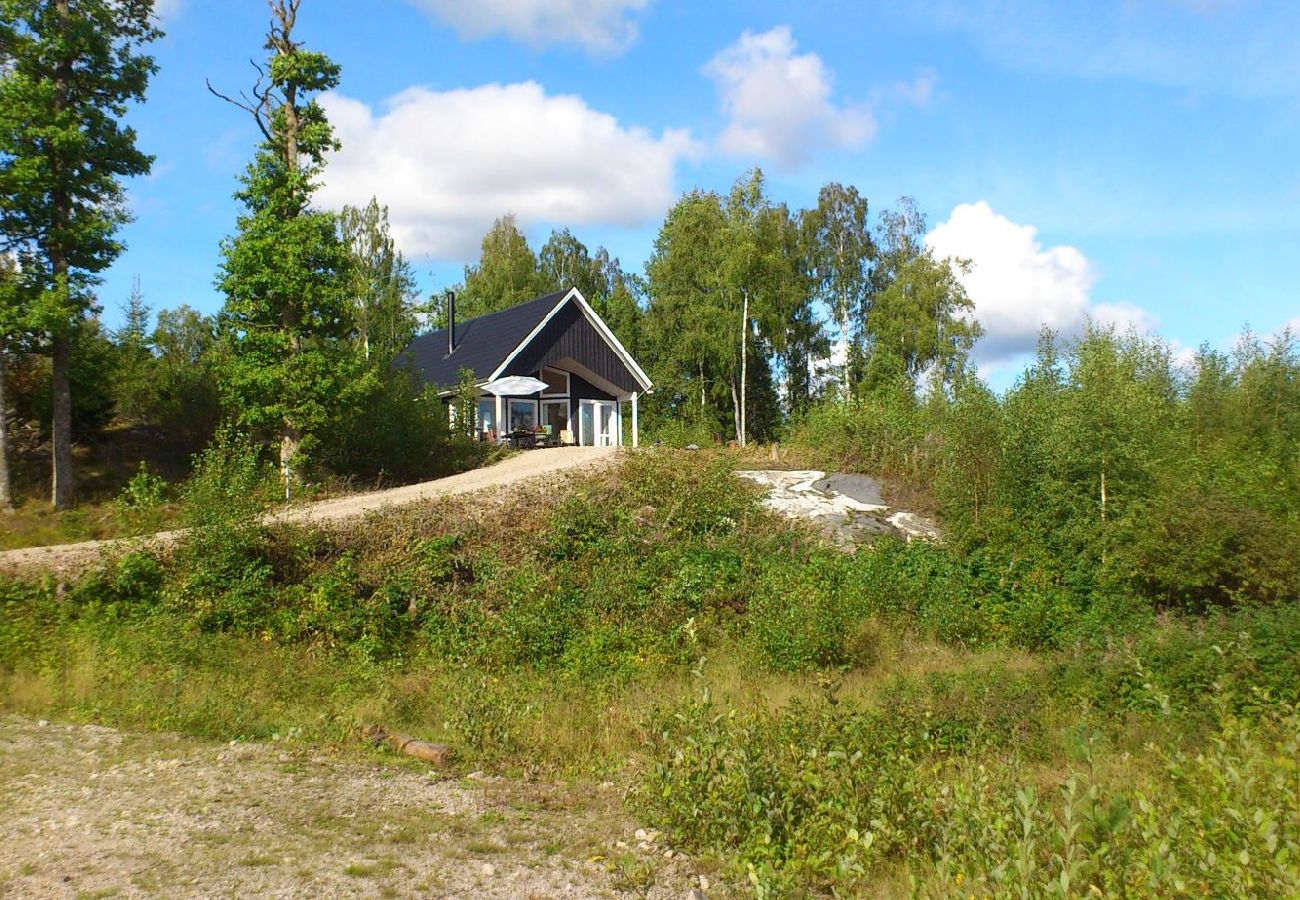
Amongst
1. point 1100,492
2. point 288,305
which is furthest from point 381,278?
point 1100,492

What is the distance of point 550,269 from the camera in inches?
1998

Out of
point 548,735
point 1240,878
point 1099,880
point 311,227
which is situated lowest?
point 548,735

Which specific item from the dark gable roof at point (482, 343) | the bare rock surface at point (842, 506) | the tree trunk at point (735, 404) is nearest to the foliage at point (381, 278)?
the dark gable roof at point (482, 343)

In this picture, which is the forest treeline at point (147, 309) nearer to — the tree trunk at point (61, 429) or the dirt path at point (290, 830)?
the tree trunk at point (61, 429)

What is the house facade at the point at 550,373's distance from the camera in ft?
91.7

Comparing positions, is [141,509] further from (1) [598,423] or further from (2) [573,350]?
(1) [598,423]

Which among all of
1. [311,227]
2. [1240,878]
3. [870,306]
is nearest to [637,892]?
[1240,878]

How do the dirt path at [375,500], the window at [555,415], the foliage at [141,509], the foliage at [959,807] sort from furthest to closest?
the window at [555,415] → the foliage at [141,509] → the dirt path at [375,500] → the foliage at [959,807]

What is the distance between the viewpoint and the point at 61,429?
16859 millimetres

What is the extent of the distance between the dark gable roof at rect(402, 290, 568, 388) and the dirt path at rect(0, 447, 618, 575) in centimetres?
507

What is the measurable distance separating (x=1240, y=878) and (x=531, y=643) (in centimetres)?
937

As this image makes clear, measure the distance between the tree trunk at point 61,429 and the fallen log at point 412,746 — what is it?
38.2 ft

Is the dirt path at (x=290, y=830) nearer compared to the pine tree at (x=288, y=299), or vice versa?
the dirt path at (x=290, y=830)

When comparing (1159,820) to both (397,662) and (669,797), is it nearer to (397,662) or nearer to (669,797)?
(669,797)
